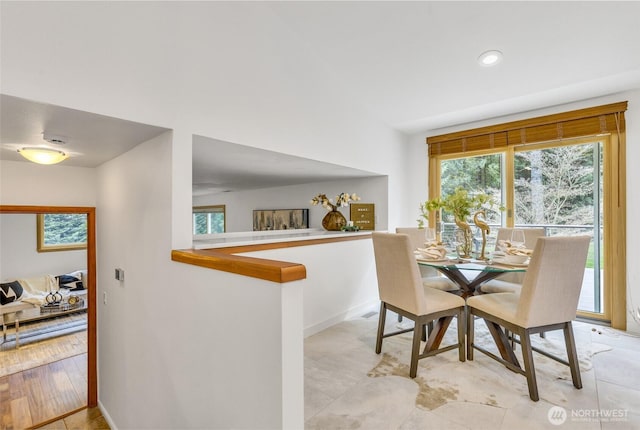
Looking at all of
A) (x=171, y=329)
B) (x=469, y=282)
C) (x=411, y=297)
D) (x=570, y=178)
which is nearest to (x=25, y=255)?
(x=171, y=329)

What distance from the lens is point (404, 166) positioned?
4398mm

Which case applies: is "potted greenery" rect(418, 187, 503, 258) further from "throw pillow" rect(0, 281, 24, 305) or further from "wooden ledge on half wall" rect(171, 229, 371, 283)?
"throw pillow" rect(0, 281, 24, 305)

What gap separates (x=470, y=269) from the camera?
2.25 m

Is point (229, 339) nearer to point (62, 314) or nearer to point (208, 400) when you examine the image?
point (208, 400)

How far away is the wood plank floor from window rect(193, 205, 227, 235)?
3.41 metres

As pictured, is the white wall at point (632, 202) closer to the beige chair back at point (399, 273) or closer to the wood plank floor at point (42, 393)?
the beige chair back at point (399, 273)

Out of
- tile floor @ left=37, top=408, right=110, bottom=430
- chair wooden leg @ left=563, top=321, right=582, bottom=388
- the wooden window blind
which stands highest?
the wooden window blind

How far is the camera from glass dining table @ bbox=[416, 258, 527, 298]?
220 centimetres

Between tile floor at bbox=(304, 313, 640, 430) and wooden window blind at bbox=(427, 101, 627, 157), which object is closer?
tile floor at bbox=(304, 313, 640, 430)

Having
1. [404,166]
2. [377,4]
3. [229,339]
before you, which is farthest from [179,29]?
[404,166]

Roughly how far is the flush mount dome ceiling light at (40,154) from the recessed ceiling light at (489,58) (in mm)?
3405

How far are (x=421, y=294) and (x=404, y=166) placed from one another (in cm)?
261

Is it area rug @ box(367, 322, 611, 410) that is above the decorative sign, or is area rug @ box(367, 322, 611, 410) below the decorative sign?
below

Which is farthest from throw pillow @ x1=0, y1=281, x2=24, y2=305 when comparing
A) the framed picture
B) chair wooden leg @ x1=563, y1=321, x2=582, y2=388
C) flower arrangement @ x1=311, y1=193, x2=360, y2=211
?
chair wooden leg @ x1=563, y1=321, x2=582, y2=388
